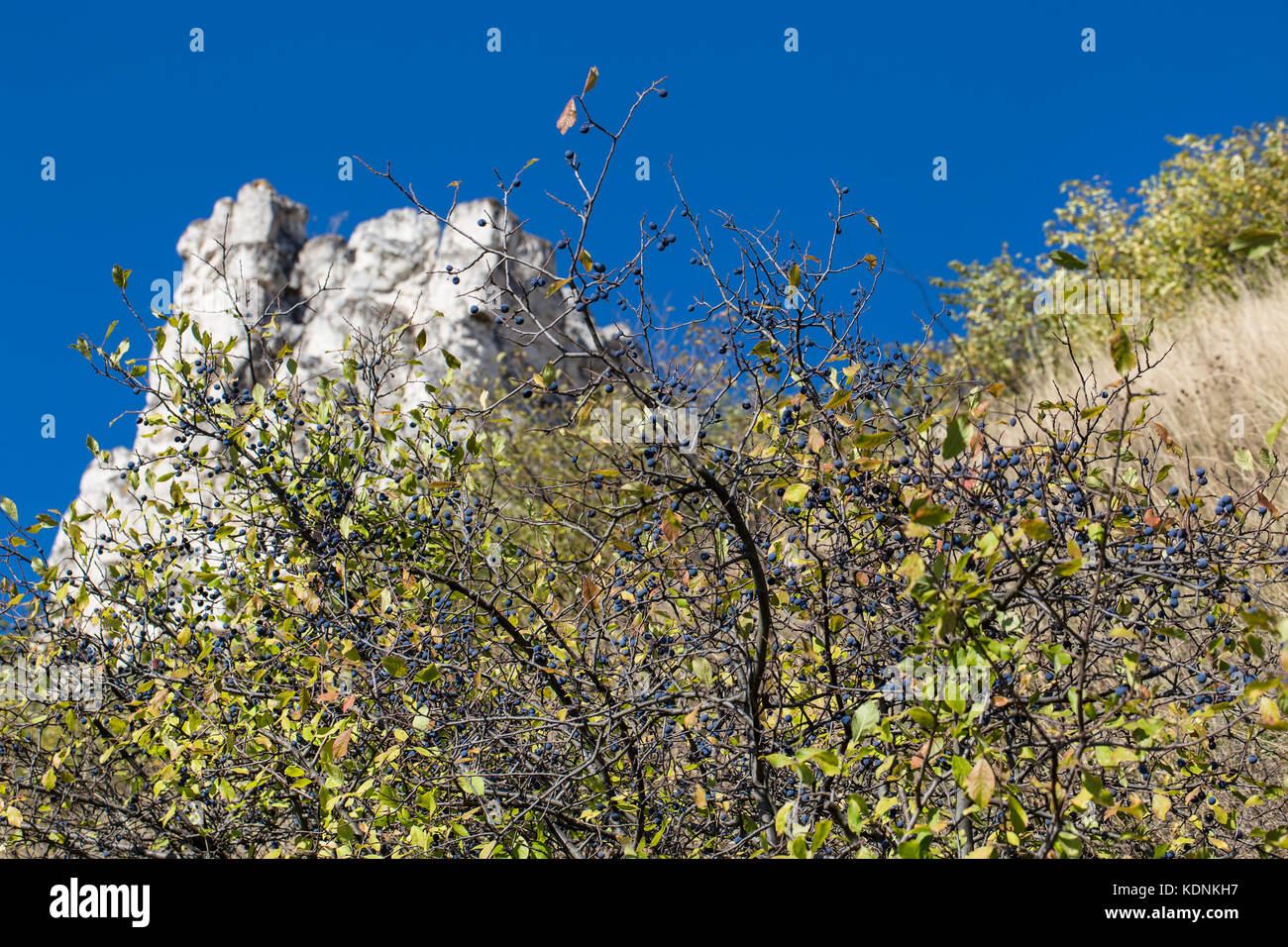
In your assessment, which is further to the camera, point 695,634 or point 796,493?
point 695,634

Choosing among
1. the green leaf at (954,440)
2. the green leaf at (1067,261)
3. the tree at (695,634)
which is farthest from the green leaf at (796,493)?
the green leaf at (1067,261)

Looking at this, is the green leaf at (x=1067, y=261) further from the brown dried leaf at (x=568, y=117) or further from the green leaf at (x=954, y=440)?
the brown dried leaf at (x=568, y=117)

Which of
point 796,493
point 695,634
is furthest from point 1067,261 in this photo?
point 695,634

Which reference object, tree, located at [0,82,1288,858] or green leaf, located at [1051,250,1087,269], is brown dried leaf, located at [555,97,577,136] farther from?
green leaf, located at [1051,250,1087,269]

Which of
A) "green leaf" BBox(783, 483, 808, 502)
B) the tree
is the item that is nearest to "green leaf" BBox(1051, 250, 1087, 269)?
the tree

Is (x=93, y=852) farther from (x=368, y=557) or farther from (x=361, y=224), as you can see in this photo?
(x=361, y=224)

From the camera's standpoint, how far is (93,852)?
3684 mm

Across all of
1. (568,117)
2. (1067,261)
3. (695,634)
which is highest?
(568,117)

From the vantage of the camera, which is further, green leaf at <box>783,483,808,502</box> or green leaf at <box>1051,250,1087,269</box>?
green leaf at <box>783,483,808,502</box>

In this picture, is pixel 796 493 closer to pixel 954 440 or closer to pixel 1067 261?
pixel 954 440

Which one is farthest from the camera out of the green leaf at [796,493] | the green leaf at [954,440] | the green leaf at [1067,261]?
the green leaf at [796,493]

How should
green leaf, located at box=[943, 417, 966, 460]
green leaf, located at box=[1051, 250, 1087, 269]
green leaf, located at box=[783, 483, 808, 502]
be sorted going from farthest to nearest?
green leaf, located at box=[783, 483, 808, 502], green leaf, located at box=[943, 417, 966, 460], green leaf, located at box=[1051, 250, 1087, 269]

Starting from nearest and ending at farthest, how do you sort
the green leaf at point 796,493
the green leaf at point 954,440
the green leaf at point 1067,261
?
1. the green leaf at point 1067,261
2. the green leaf at point 954,440
3. the green leaf at point 796,493
